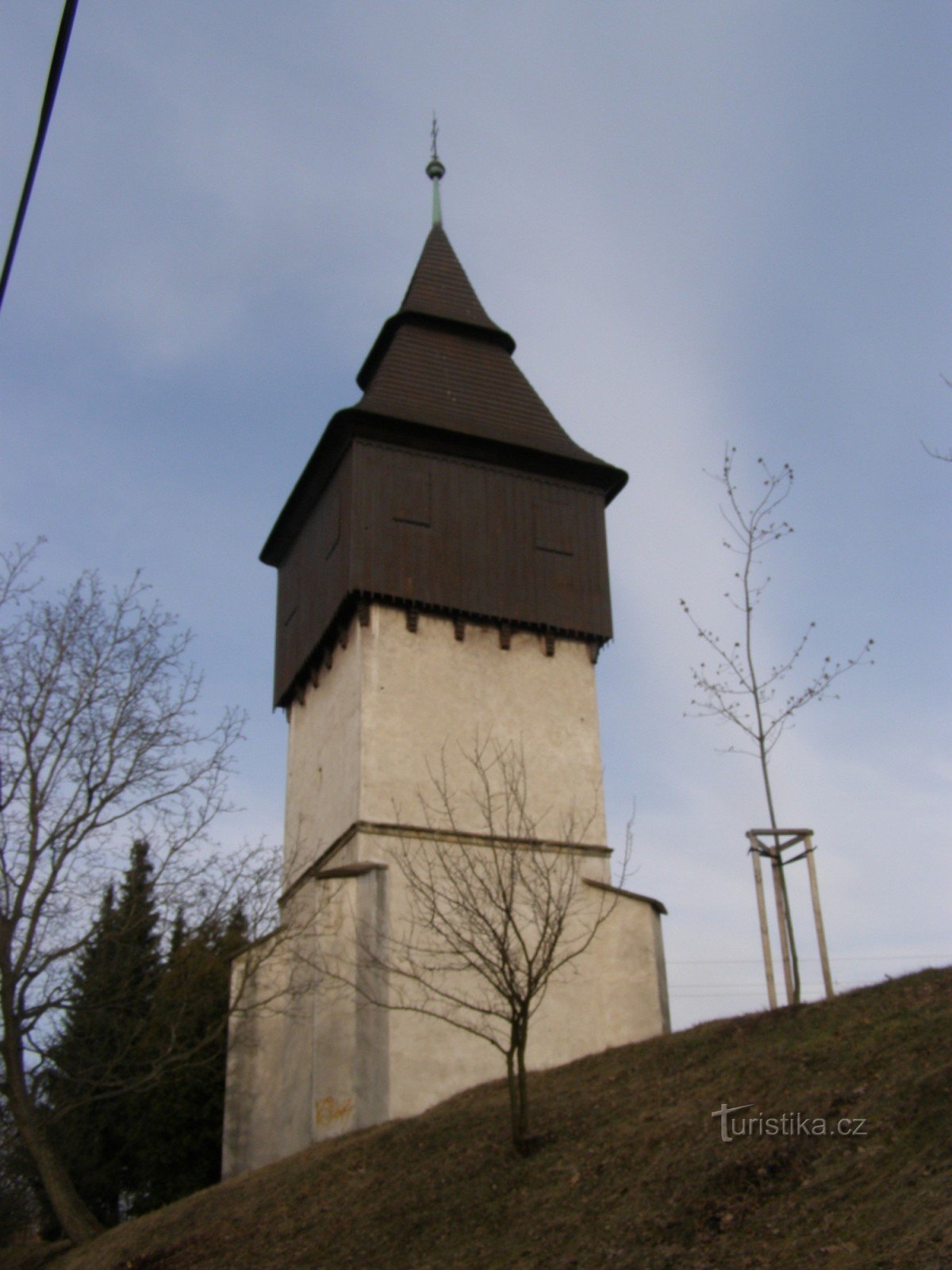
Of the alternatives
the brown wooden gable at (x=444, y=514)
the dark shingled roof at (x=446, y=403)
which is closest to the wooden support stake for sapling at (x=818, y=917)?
the brown wooden gable at (x=444, y=514)

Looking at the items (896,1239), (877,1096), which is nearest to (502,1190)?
(877,1096)

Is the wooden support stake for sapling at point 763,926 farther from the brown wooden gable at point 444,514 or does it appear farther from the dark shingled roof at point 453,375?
the dark shingled roof at point 453,375

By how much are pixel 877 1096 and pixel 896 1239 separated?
8.04 feet

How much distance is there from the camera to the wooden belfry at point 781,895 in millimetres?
13000

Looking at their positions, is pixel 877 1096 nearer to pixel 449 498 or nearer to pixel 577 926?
pixel 577 926

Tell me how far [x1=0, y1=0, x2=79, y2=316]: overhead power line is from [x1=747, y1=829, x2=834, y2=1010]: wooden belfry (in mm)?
10528

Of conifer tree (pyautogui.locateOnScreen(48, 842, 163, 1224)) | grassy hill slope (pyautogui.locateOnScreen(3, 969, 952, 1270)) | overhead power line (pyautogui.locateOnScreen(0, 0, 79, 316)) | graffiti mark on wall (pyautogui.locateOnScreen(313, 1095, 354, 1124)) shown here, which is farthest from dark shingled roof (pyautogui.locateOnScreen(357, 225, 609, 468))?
overhead power line (pyautogui.locateOnScreen(0, 0, 79, 316))

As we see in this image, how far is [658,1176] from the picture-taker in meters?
9.62

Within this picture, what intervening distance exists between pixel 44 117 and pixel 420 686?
16021 millimetres

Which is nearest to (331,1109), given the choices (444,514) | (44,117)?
(444,514)

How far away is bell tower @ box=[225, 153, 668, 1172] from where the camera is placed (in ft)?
59.0

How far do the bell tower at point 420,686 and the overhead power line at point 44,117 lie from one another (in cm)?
1406

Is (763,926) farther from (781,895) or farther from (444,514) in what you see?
(444,514)

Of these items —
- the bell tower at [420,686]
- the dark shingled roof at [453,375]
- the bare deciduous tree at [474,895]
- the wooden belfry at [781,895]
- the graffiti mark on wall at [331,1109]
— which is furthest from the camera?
the dark shingled roof at [453,375]
